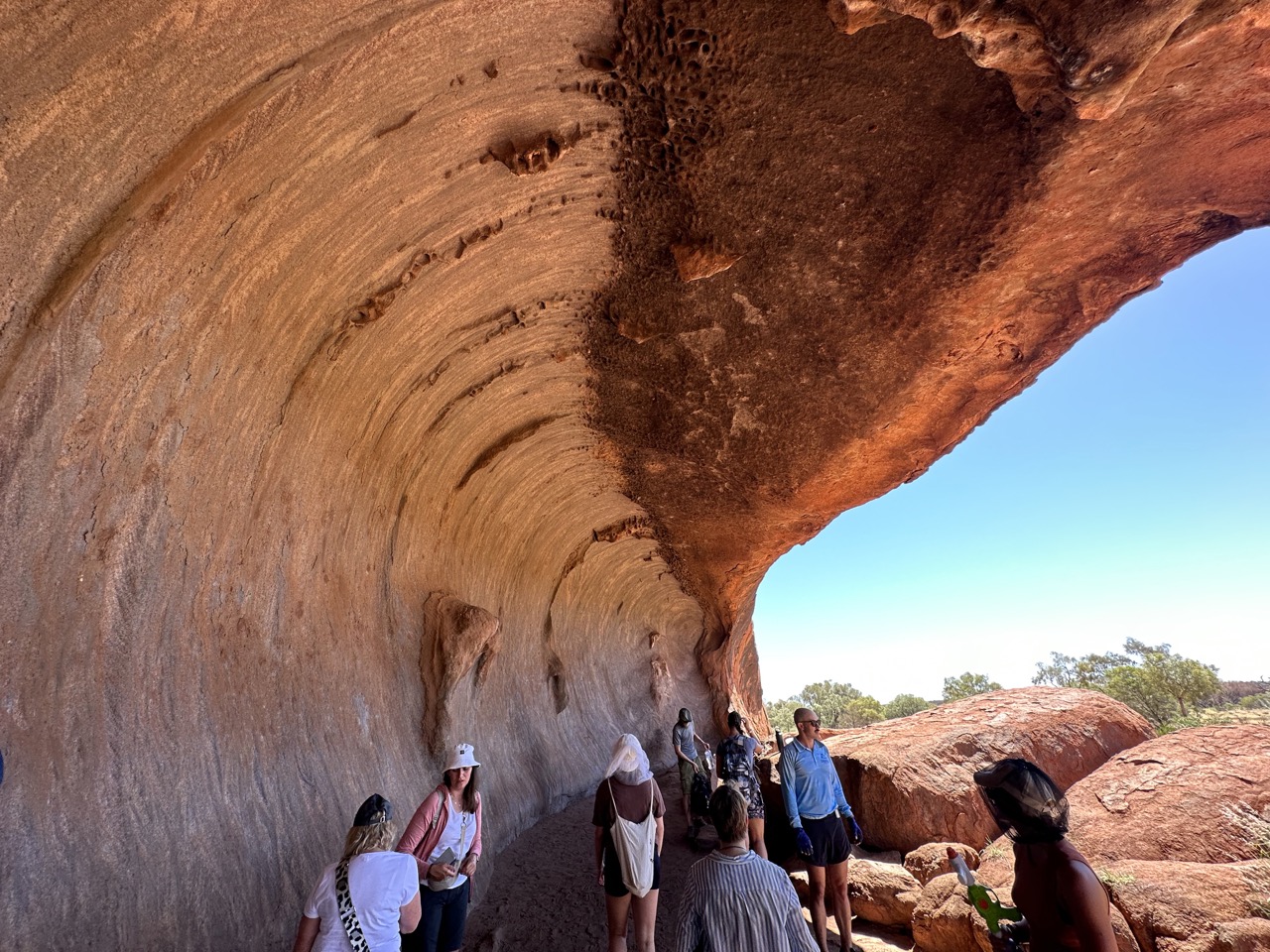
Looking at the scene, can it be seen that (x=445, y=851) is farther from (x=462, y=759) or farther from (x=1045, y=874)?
(x=1045, y=874)

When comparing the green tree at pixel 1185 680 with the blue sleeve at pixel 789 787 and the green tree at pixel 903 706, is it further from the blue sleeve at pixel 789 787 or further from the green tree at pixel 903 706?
the blue sleeve at pixel 789 787

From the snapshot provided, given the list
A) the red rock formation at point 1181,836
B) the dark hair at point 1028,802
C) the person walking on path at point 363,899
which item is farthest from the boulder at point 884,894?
the person walking on path at point 363,899

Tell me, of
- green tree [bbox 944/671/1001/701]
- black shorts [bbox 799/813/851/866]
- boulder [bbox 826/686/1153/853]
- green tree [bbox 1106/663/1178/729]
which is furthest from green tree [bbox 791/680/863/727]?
black shorts [bbox 799/813/851/866]

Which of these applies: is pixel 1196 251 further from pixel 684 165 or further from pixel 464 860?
pixel 464 860

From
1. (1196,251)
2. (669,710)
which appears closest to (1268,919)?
(1196,251)

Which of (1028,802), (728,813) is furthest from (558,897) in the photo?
(1028,802)

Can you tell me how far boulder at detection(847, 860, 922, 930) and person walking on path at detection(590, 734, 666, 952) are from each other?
8.78ft

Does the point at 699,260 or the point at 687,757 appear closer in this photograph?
the point at 699,260

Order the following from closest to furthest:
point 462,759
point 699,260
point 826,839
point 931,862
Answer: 1. point 462,759
2. point 826,839
3. point 699,260
4. point 931,862

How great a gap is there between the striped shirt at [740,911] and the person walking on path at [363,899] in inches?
38.7

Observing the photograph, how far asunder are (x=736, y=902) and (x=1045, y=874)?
101cm

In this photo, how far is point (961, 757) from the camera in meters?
7.32

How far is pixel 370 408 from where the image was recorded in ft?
15.8

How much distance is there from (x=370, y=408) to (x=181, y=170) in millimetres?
2333
